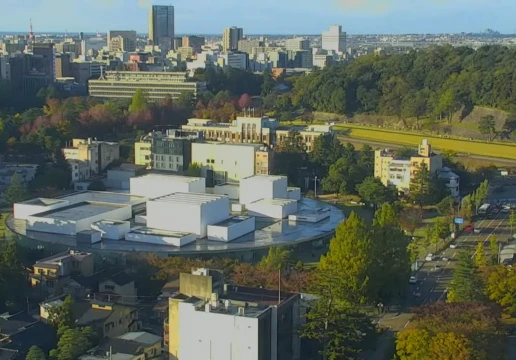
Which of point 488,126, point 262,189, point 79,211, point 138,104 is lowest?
Answer: point 79,211

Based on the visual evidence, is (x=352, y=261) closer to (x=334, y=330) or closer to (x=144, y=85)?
(x=334, y=330)

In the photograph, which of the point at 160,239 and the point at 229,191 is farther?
the point at 229,191

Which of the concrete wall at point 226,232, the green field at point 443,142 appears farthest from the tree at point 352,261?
the green field at point 443,142

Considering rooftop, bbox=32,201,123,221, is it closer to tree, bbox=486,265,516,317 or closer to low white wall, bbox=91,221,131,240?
low white wall, bbox=91,221,131,240

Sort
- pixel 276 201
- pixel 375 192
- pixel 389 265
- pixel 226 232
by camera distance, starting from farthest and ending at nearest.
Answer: pixel 375 192 < pixel 276 201 < pixel 226 232 < pixel 389 265

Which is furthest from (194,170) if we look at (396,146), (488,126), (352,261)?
(488,126)

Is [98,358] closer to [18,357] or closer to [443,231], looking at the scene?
[18,357]

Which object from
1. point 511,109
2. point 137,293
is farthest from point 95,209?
point 511,109

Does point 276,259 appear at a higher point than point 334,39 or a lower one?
lower
